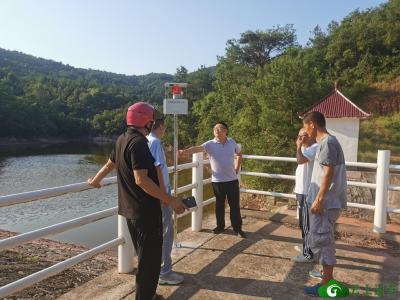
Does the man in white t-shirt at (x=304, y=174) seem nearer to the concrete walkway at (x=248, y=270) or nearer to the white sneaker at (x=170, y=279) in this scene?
the concrete walkway at (x=248, y=270)

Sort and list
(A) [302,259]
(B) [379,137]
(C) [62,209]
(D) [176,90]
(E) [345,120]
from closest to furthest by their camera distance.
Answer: (A) [302,259], (D) [176,90], (C) [62,209], (E) [345,120], (B) [379,137]

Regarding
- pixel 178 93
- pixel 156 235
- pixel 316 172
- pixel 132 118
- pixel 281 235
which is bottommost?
pixel 281 235

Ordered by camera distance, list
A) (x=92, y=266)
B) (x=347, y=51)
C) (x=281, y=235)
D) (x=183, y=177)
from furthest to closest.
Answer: (x=347, y=51), (x=183, y=177), (x=92, y=266), (x=281, y=235)

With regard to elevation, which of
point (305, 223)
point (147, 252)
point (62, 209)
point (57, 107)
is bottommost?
point (62, 209)

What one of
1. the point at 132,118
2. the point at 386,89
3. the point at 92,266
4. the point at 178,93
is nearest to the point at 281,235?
the point at 178,93

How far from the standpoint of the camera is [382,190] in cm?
510

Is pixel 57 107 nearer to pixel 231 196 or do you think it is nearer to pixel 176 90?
pixel 231 196

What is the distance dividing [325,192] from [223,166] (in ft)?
6.09

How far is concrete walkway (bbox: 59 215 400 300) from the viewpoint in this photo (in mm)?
3396

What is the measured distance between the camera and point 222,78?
42344mm

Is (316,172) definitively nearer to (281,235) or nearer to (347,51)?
(281,235)

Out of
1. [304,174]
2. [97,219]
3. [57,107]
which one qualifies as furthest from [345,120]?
[57,107]

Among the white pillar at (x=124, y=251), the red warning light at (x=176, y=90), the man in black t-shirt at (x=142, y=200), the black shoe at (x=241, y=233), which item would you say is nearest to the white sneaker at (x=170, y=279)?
the white pillar at (x=124, y=251)

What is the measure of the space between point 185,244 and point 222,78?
128ft
